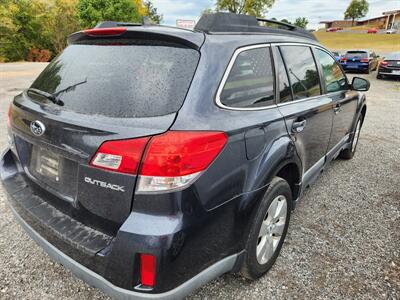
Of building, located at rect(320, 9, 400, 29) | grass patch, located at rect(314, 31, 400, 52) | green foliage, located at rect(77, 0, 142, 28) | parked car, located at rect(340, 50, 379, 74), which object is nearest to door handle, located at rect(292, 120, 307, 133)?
parked car, located at rect(340, 50, 379, 74)

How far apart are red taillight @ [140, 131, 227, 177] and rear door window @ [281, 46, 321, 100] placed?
1320mm

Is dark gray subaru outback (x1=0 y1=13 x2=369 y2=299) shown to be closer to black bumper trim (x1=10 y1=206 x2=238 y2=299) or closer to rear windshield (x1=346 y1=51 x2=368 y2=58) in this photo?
black bumper trim (x1=10 y1=206 x2=238 y2=299)

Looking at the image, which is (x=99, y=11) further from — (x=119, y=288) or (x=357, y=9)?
(x=357, y=9)

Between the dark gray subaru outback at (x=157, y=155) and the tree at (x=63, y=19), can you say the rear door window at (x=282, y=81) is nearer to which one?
the dark gray subaru outback at (x=157, y=155)

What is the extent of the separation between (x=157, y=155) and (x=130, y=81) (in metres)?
0.51

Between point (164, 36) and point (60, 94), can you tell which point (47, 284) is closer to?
point (60, 94)

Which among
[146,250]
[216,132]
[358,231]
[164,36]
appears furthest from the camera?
[358,231]

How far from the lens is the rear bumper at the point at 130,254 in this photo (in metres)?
1.46

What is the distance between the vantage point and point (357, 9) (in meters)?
91.1

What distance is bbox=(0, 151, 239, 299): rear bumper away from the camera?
146 cm

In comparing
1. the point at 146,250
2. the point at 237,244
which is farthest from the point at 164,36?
the point at 237,244

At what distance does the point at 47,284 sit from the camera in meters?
2.21

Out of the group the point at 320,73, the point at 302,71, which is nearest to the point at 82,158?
the point at 302,71

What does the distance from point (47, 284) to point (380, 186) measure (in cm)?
Result: 380
